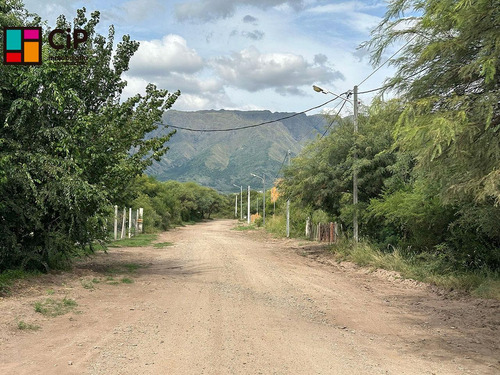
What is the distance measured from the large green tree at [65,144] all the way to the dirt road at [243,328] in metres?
1.31

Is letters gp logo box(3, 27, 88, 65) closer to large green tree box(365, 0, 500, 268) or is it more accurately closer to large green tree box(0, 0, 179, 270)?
large green tree box(0, 0, 179, 270)

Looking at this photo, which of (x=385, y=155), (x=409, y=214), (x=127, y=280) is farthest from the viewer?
(x=385, y=155)

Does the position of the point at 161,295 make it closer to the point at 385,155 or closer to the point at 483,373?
the point at 483,373

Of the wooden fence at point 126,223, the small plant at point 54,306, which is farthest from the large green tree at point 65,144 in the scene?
the wooden fence at point 126,223

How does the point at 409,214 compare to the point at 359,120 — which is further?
the point at 359,120

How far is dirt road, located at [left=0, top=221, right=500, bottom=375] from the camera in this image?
579 centimetres

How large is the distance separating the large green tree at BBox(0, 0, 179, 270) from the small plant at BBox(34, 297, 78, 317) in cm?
262

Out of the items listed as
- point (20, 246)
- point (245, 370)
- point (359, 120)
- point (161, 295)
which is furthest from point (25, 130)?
point (359, 120)

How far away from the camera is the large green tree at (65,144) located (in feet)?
35.8

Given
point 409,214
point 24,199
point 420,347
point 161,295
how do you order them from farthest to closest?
A: point 409,214
point 24,199
point 161,295
point 420,347

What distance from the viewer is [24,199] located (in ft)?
37.3

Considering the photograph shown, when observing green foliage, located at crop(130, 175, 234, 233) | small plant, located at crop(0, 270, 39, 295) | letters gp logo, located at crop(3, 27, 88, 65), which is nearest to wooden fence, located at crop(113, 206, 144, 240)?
Result: green foliage, located at crop(130, 175, 234, 233)

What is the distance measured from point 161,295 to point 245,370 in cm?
548

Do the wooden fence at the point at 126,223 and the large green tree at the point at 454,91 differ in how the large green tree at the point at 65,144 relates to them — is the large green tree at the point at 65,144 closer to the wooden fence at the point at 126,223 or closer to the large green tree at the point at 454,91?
the large green tree at the point at 454,91
